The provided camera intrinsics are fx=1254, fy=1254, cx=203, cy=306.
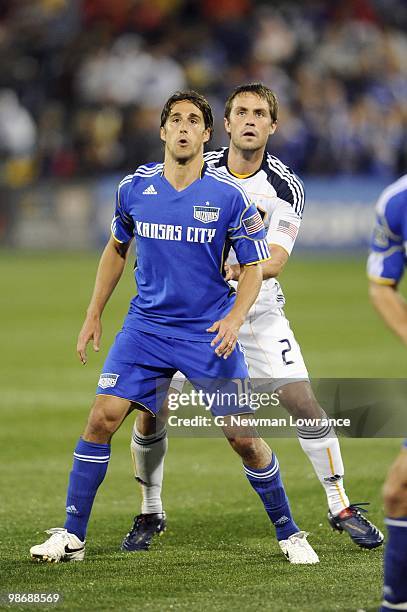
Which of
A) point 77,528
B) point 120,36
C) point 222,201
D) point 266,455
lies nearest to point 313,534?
point 266,455

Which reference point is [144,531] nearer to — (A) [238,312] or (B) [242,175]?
(A) [238,312]

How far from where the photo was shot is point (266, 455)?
6383 millimetres

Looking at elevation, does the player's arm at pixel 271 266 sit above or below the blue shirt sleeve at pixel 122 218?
below

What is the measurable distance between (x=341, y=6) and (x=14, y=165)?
8.31 meters

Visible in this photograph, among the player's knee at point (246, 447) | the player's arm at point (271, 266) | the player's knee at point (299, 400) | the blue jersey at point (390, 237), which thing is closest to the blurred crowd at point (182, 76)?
the player's arm at point (271, 266)

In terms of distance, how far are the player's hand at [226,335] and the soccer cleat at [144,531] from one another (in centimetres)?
128

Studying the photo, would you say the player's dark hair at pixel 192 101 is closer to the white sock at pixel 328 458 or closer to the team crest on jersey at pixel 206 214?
the team crest on jersey at pixel 206 214

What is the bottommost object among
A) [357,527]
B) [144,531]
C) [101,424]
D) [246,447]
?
[144,531]

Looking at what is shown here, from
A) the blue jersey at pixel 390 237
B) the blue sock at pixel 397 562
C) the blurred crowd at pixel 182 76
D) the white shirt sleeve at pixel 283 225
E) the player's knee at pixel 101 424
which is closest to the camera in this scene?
the blue jersey at pixel 390 237

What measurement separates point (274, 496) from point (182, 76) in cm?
1952

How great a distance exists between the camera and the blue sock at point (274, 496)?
6402mm

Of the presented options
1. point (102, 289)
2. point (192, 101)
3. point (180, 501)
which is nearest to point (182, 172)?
point (192, 101)

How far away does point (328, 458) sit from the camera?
683cm

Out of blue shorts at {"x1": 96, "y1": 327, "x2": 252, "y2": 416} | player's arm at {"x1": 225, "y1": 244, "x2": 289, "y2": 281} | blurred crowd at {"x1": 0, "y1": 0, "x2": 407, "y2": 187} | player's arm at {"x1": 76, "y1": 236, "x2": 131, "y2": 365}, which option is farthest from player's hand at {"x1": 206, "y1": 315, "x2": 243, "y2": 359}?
blurred crowd at {"x1": 0, "y1": 0, "x2": 407, "y2": 187}
